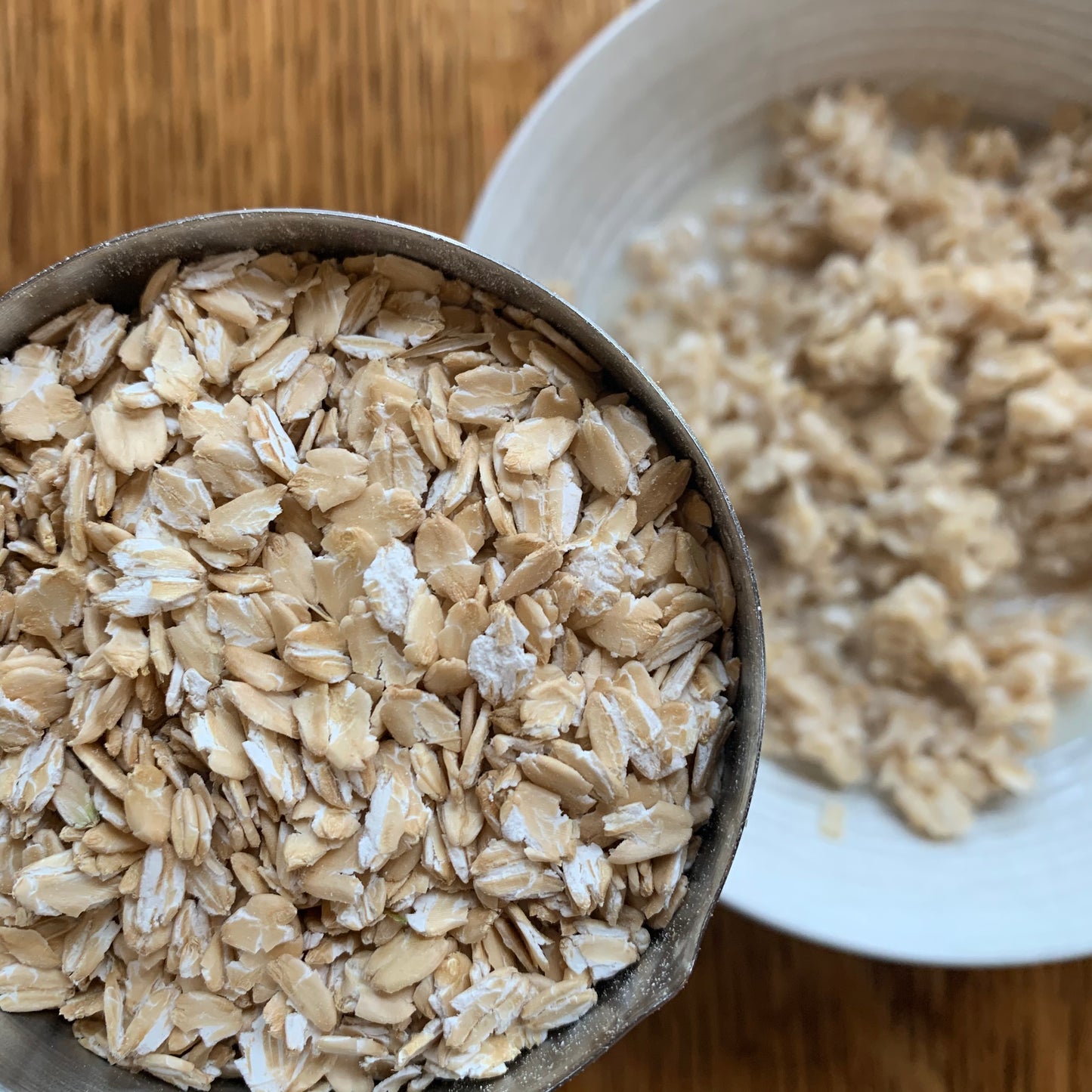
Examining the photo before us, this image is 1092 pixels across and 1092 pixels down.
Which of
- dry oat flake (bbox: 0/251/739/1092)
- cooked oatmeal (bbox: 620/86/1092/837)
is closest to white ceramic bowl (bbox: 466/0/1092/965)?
cooked oatmeal (bbox: 620/86/1092/837)

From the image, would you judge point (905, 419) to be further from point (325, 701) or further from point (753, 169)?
point (325, 701)

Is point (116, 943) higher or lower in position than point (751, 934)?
higher

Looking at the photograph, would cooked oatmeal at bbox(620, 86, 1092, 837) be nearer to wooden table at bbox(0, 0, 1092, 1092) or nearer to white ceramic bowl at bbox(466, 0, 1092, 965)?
white ceramic bowl at bbox(466, 0, 1092, 965)

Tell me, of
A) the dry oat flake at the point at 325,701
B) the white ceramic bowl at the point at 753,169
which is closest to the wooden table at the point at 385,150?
the white ceramic bowl at the point at 753,169

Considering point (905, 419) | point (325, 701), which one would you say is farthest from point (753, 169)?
point (325, 701)

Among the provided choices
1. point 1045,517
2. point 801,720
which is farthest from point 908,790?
point 1045,517

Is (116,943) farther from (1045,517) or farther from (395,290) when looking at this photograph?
(1045,517)

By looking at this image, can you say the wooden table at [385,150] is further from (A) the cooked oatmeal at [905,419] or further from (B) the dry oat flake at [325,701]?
(B) the dry oat flake at [325,701]
